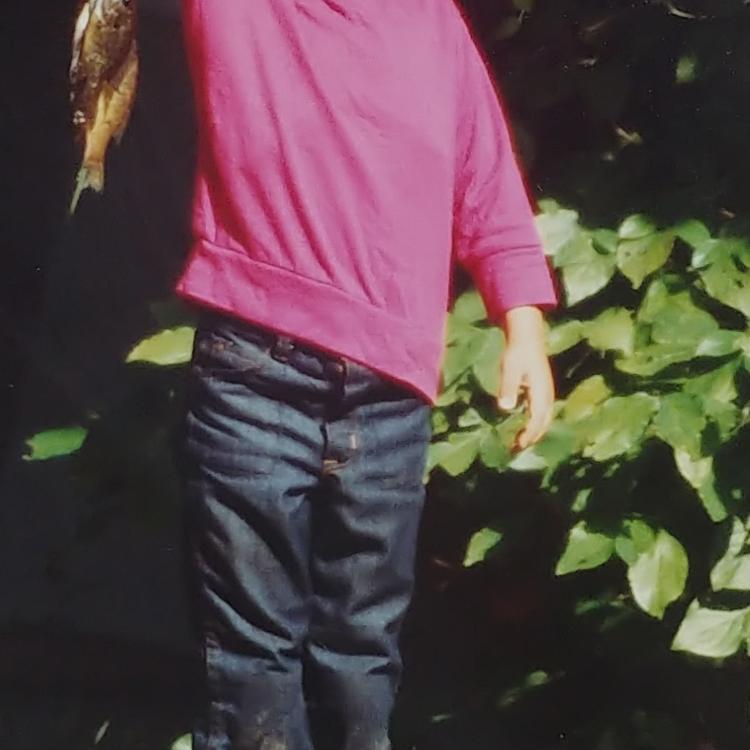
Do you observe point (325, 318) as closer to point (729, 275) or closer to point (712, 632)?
point (729, 275)

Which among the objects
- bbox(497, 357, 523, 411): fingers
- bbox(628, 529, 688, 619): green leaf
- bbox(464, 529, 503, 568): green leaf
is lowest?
bbox(464, 529, 503, 568): green leaf

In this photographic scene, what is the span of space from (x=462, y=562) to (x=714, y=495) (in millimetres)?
589

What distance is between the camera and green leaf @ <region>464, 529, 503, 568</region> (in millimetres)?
1913

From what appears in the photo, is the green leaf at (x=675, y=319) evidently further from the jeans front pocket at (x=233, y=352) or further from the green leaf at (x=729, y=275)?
the jeans front pocket at (x=233, y=352)

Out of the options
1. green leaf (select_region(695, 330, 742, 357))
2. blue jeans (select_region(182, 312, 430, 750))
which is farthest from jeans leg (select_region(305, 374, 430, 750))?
green leaf (select_region(695, 330, 742, 357))

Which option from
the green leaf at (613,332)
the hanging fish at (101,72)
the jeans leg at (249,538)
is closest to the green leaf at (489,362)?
the green leaf at (613,332)

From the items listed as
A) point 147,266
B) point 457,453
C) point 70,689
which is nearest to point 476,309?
point 457,453

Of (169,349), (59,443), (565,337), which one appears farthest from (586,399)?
(59,443)

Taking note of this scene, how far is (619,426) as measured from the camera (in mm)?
1726

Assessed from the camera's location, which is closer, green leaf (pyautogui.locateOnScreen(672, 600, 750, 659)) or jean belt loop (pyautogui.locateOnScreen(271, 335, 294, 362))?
jean belt loop (pyautogui.locateOnScreen(271, 335, 294, 362))

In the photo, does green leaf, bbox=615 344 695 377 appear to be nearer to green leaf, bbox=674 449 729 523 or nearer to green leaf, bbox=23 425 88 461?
green leaf, bbox=674 449 729 523

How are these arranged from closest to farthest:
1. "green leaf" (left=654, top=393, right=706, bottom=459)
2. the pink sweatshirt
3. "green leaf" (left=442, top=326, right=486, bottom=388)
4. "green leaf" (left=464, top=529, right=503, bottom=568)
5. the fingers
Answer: the pink sweatshirt, the fingers, "green leaf" (left=654, top=393, right=706, bottom=459), "green leaf" (left=442, top=326, right=486, bottom=388), "green leaf" (left=464, top=529, right=503, bottom=568)

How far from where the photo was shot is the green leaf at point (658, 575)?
1794mm

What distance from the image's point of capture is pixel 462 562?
2.27 meters
